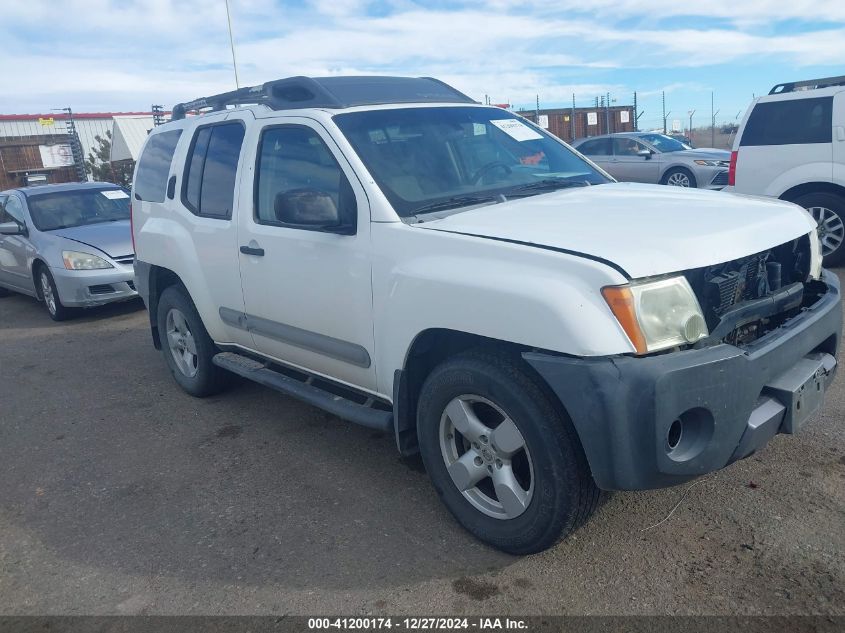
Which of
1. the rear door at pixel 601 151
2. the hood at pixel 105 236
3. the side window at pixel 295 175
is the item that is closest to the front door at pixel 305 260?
the side window at pixel 295 175

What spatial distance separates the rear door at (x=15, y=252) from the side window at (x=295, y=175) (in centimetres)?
593

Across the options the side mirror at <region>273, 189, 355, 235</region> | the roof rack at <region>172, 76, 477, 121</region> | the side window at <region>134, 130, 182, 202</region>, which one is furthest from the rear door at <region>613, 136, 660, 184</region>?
the side mirror at <region>273, 189, 355, 235</region>

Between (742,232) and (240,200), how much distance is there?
108 inches

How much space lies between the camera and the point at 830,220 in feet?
25.1

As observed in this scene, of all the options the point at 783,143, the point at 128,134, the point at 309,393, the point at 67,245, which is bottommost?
the point at 309,393

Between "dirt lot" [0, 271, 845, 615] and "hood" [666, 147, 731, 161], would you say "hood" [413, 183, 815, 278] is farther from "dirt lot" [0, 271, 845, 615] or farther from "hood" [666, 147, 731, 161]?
"hood" [666, 147, 731, 161]

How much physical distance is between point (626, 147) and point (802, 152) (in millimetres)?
8761

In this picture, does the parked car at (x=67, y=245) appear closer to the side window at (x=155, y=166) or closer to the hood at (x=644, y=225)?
the side window at (x=155, y=166)

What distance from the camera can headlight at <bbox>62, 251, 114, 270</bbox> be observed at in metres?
8.21

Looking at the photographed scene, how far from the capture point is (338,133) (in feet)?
12.0

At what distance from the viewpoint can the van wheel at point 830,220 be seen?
25.0 ft

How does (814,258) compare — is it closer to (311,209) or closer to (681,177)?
(311,209)

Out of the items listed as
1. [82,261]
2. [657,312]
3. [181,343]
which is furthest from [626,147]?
[657,312]

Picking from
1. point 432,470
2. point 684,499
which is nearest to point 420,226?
point 432,470
